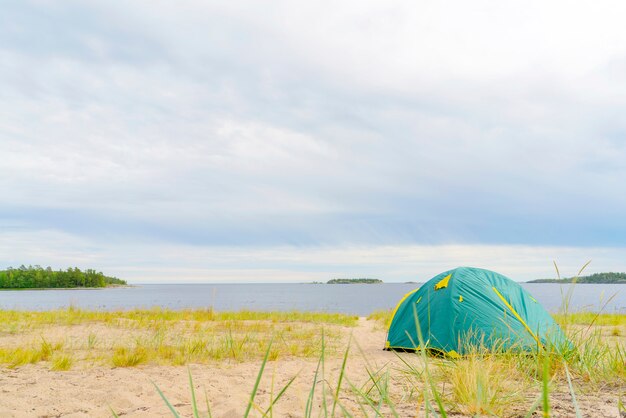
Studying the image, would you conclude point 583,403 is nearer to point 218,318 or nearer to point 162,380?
point 162,380

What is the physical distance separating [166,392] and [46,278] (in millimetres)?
119401

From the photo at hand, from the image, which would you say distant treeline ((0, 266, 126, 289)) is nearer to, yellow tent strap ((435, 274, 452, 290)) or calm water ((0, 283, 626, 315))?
calm water ((0, 283, 626, 315))

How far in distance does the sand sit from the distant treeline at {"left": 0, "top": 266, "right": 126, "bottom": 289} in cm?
11269

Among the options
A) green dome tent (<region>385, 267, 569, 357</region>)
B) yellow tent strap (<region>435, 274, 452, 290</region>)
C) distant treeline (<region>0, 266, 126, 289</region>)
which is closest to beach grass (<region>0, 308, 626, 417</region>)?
green dome tent (<region>385, 267, 569, 357</region>)

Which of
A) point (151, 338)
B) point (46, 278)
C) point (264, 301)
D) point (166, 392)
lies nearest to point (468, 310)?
point (166, 392)

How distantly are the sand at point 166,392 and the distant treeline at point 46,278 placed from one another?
113m

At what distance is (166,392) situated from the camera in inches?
174

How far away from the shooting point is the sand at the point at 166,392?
348 cm

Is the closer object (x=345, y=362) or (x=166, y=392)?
(x=345, y=362)

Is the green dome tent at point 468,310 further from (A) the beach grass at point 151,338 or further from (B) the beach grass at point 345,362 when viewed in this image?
(A) the beach grass at point 151,338

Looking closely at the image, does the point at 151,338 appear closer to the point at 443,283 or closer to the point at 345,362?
the point at 443,283

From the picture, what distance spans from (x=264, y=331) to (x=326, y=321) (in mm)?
3479

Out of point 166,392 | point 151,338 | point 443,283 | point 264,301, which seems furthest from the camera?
point 264,301

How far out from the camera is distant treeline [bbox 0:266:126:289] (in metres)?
107
